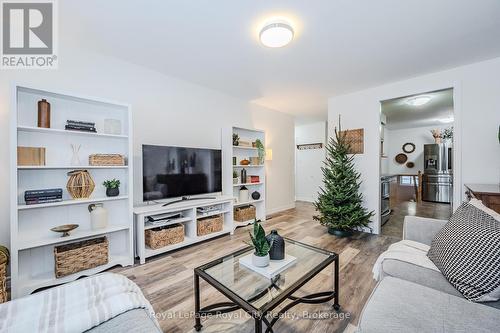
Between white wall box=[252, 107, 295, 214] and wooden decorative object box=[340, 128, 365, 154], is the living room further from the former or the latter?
white wall box=[252, 107, 295, 214]

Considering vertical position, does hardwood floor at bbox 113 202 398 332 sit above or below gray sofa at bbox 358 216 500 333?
below

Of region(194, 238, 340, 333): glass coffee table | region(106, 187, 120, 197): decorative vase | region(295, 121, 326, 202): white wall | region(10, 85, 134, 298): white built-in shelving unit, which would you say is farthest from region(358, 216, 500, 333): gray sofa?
region(295, 121, 326, 202): white wall

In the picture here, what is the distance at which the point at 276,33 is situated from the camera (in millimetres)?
1931

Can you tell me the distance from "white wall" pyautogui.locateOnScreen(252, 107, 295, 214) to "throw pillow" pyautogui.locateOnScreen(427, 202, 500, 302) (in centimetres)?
346

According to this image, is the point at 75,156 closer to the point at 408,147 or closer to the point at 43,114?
the point at 43,114

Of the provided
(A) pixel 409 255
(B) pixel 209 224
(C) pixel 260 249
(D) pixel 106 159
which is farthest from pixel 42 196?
(A) pixel 409 255

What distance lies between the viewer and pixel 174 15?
184 centimetres

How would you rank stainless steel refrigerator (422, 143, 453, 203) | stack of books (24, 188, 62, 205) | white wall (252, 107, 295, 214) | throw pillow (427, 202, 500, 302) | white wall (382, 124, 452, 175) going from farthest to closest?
white wall (382, 124, 452, 175) < stainless steel refrigerator (422, 143, 453, 203) < white wall (252, 107, 295, 214) < stack of books (24, 188, 62, 205) < throw pillow (427, 202, 500, 302)

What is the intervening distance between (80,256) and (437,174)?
7913mm

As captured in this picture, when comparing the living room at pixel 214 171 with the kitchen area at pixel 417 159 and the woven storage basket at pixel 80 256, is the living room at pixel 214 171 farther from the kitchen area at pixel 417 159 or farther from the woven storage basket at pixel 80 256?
the kitchen area at pixel 417 159

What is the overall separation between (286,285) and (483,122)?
3316 mm

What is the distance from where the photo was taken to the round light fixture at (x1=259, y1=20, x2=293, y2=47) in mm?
1891

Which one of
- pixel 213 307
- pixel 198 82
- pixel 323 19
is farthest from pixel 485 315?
pixel 198 82

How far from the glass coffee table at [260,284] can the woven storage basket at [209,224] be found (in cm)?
139
